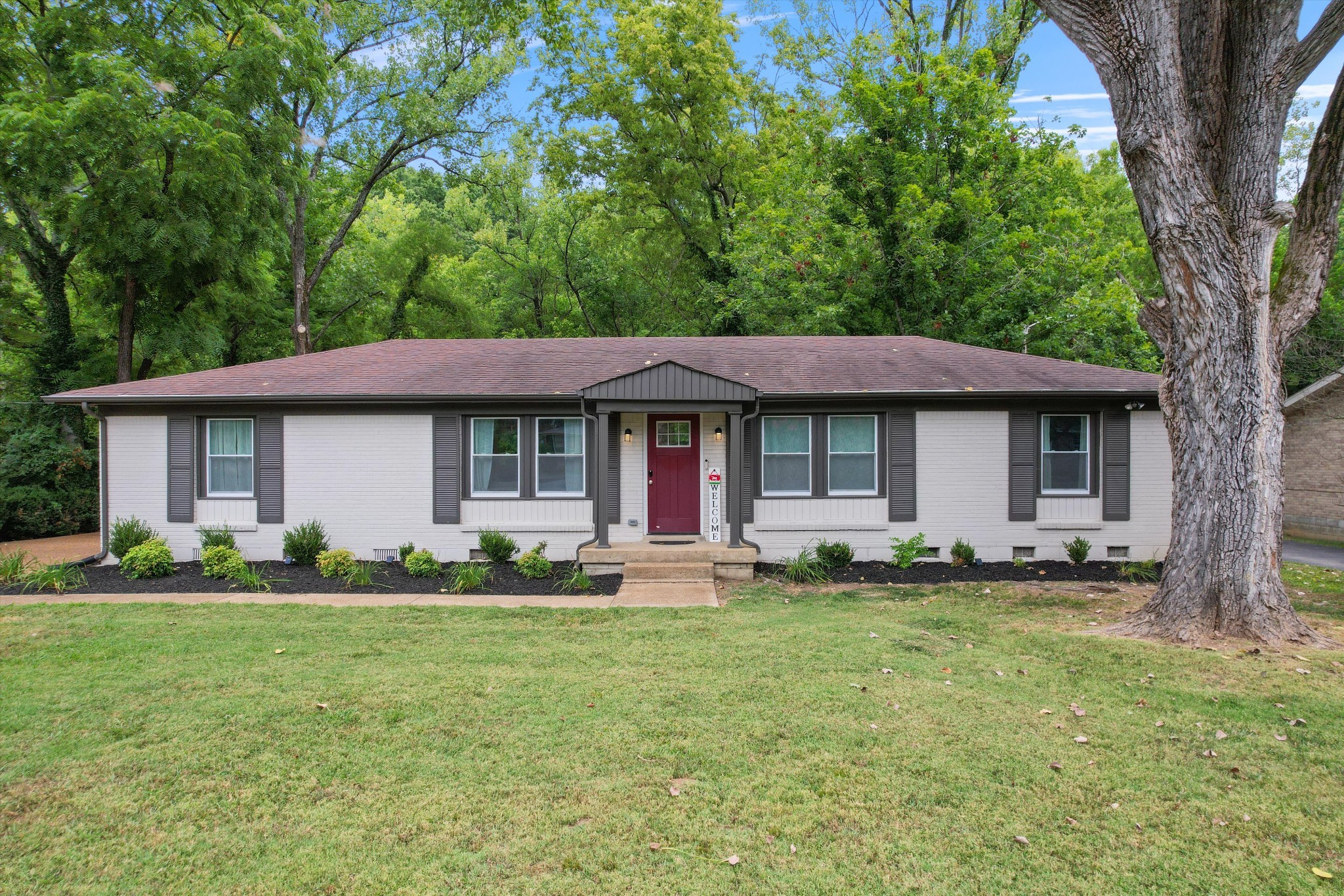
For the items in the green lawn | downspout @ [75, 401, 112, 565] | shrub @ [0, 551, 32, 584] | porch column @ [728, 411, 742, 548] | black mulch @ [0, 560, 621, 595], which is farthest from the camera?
downspout @ [75, 401, 112, 565]

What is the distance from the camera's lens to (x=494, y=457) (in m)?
11.7

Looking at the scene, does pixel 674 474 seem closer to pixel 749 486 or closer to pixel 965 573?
pixel 749 486

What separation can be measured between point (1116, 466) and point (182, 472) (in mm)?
15399

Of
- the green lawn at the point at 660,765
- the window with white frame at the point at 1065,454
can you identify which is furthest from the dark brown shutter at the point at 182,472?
the window with white frame at the point at 1065,454

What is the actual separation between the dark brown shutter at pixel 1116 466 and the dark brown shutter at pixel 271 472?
1355 cm

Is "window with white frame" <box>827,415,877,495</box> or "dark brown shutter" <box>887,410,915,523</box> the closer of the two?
"dark brown shutter" <box>887,410,915,523</box>

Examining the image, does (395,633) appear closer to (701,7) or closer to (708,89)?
(708,89)

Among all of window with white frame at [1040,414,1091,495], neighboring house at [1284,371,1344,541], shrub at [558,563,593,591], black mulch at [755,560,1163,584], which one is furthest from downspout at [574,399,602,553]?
neighboring house at [1284,371,1344,541]

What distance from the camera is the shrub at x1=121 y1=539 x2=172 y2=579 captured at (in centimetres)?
1019

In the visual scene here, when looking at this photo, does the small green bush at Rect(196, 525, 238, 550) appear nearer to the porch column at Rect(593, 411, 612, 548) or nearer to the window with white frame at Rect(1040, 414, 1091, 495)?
the porch column at Rect(593, 411, 612, 548)

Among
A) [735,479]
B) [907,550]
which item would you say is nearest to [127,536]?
[735,479]

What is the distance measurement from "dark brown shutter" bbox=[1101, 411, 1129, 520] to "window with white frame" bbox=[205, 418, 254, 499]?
14186mm

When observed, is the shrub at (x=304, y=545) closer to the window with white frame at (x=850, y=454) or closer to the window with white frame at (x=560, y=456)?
the window with white frame at (x=560, y=456)

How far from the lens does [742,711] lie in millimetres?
5070
